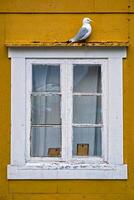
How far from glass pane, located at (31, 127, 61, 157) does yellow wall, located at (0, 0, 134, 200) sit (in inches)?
13.7

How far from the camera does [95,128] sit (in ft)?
26.0

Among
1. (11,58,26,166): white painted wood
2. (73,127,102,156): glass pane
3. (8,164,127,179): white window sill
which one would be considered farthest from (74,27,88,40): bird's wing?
(8,164,127,179): white window sill

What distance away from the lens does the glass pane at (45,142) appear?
26.0ft

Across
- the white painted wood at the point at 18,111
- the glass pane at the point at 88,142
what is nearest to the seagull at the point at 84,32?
the white painted wood at the point at 18,111

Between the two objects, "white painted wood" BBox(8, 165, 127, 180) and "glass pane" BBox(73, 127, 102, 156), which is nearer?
"white painted wood" BBox(8, 165, 127, 180)

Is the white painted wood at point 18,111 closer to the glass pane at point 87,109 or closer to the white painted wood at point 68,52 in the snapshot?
the white painted wood at point 68,52

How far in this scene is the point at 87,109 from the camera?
796 centimetres

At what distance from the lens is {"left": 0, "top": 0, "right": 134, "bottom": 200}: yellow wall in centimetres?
782

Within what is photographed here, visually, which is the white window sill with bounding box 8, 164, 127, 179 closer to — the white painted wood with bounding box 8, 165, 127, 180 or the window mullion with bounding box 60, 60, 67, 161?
the white painted wood with bounding box 8, 165, 127, 180

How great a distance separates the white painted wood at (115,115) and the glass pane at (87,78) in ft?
0.70

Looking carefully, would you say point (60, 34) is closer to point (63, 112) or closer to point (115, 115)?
point (63, 112)

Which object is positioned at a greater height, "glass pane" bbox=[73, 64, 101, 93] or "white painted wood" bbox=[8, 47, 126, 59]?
"white painted wood" bbox=[8, 47, 126, 59]
